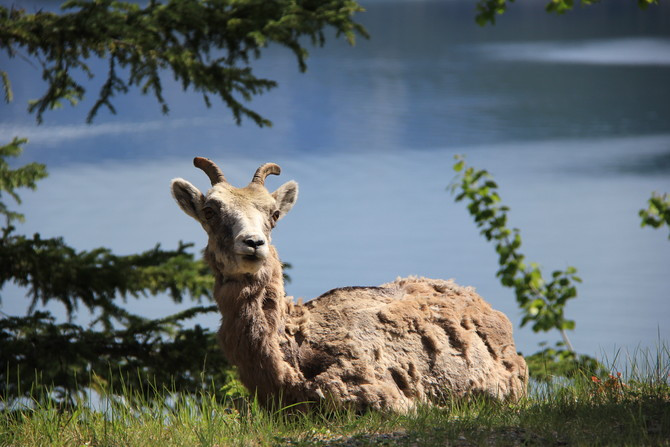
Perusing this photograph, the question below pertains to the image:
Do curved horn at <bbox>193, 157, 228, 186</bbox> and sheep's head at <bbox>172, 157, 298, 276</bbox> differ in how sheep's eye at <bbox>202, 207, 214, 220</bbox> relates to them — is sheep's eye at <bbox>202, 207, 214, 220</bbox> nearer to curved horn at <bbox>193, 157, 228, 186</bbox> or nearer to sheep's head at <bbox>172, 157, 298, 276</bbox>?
sheep's head at <bbox>172, 157, 298, 276</bbox>

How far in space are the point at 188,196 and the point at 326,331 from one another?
113 cm

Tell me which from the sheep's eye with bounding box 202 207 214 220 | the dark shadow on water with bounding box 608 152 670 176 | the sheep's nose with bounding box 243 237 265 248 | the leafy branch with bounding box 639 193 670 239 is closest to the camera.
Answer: the sheep's nose with bounding box 243 237 265 248

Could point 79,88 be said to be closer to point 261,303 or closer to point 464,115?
point 261,303

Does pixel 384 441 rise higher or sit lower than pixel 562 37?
lower

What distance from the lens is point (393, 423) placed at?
4.74m

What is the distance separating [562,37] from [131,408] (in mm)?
37309

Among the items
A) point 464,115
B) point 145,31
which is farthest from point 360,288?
point 464,115

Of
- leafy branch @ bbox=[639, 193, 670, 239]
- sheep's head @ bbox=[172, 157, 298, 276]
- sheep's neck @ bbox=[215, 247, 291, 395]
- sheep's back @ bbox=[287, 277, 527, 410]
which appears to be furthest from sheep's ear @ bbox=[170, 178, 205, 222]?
leafy branch @ bbox=[639, 193, 670, 239]

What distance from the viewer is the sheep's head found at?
468 centimetres

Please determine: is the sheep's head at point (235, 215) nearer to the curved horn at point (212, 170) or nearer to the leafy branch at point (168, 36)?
the curved horn at point (212, 170)

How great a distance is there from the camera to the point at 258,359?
15.9 feet

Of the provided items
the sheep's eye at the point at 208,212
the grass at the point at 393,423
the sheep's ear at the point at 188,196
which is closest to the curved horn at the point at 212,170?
the sheep's ear at the point at 188,196

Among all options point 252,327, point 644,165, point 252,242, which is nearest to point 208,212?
point 252,242

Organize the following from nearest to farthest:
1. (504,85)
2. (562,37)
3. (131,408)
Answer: (131,408) → (504,85) → (562,37)
